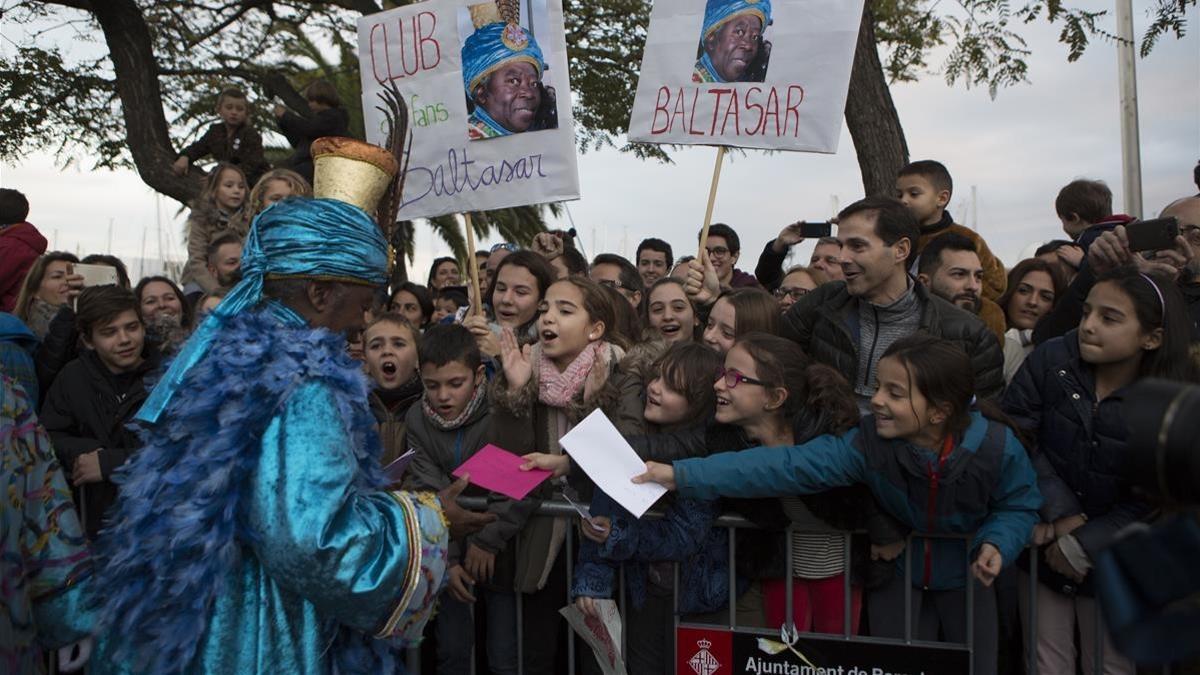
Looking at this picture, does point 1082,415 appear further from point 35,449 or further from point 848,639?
point 35,449

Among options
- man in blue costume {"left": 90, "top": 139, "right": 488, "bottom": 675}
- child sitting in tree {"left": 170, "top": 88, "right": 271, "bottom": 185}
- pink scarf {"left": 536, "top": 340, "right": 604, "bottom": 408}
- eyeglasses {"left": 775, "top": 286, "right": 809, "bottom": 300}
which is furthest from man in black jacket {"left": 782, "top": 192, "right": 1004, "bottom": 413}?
child sitting in tree {"left": 170, "top": 88, "right": 271, "bottom": 185}

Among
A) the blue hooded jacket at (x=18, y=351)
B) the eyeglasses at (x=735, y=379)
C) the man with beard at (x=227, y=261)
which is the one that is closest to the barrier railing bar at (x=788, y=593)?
the eyeglasses at (x=735, y=379)

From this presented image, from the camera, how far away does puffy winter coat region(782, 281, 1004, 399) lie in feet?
13.1

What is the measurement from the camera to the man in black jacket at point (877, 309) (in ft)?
13.3

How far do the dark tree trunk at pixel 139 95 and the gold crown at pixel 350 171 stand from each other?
30.1ft

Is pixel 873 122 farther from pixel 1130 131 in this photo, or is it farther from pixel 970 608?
pixel 1130 131

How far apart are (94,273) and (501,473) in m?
3.85

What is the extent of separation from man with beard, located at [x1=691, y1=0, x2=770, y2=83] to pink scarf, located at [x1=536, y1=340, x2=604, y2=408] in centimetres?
180

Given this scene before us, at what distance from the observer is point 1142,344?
11.7 ft

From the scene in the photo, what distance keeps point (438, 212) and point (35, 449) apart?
303 centimetres

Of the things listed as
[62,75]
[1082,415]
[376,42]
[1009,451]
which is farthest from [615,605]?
[62,75]

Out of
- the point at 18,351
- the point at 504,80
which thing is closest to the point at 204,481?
the point at 18,351

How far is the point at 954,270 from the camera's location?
15.5 ft

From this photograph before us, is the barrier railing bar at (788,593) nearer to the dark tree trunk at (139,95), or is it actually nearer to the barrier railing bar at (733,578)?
the barrier railing bar at (733,578)
